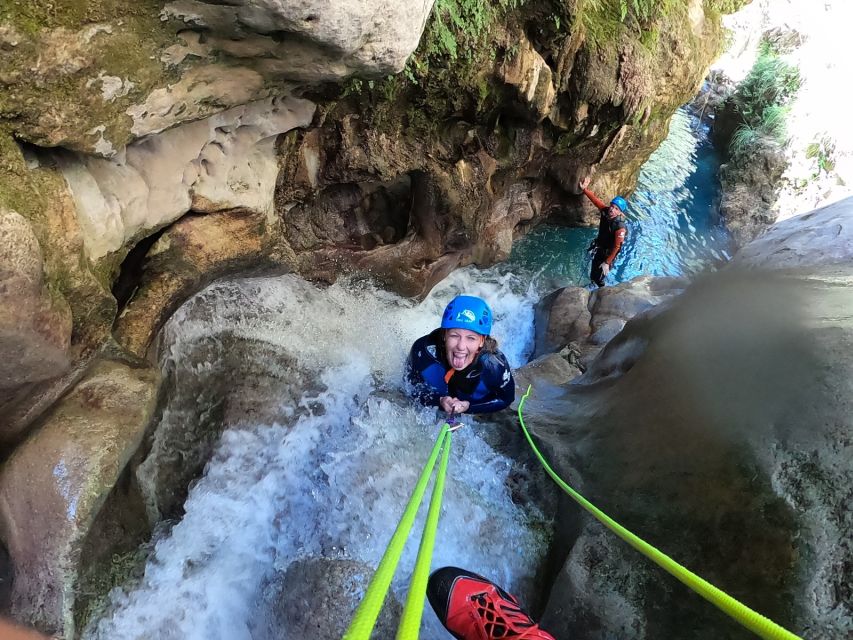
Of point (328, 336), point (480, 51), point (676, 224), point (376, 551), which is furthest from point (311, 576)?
point (676, 224)

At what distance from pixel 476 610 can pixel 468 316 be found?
78.7 inches

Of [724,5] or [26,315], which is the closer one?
[26,315]

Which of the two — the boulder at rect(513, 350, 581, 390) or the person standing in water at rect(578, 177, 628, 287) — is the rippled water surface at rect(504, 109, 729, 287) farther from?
the boulder at rect(513, 350, 581, 390)

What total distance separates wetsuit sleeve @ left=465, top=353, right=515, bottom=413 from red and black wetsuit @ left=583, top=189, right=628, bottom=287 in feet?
15.9

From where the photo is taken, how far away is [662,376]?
371 centimetres

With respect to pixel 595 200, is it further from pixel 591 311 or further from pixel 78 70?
pixel 78 70

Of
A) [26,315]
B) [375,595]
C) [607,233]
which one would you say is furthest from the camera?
[607,233]

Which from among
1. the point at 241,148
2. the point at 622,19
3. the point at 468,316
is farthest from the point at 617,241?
the point at 241,148

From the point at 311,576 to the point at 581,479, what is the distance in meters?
1.87

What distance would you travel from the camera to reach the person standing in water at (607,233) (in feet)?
27.8

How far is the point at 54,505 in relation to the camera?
2934mm

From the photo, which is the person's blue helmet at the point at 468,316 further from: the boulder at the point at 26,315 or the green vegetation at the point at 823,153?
the green vegetation at the point at 823,153

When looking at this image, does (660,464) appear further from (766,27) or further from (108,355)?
(766,27)

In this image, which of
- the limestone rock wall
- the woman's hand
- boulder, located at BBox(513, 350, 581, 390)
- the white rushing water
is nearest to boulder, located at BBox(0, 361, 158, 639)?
the limestone rock wall
